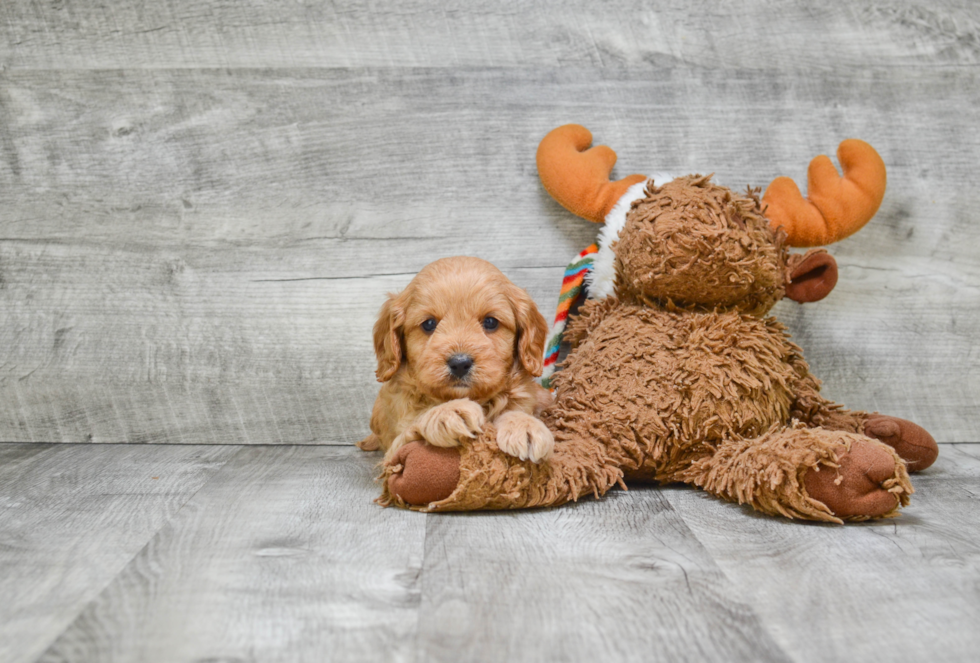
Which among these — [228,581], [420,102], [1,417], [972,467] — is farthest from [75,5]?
[972,467]

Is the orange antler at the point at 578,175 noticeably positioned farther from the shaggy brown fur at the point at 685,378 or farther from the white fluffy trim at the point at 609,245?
the shaggy brown fur at the point at 685,378

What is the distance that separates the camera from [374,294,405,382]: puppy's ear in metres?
1.61

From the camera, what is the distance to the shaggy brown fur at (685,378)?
1.45m

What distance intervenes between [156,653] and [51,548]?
0.51 meters

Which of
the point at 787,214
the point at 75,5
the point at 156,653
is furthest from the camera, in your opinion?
the point at 75,5

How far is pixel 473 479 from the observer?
139 centimetres

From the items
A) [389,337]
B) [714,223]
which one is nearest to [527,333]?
[389,337]

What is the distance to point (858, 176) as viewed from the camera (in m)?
1.88

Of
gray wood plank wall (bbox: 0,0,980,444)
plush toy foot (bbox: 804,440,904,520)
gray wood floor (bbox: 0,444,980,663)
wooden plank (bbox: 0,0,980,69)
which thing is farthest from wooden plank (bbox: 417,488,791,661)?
wooden plank (bbox: 0,0,980,69)

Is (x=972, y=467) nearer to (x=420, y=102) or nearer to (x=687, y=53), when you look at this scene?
(x=687, y=53)

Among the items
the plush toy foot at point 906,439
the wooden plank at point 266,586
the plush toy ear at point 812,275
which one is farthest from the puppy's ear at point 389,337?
the plush toy foot at point 906,439

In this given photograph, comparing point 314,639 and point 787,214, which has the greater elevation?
point 787,214

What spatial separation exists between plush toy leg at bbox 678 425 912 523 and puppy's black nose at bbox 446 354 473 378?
59cm

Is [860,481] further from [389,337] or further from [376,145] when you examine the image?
[376,145]
